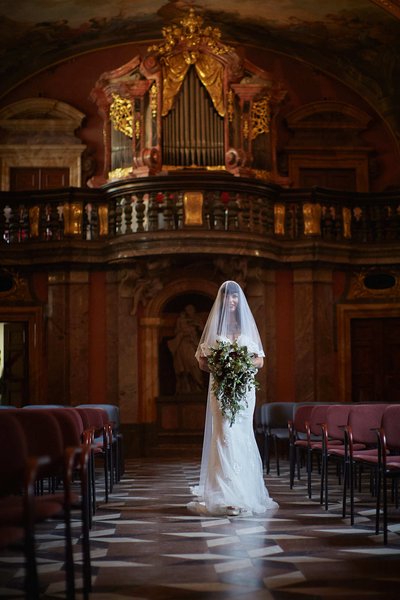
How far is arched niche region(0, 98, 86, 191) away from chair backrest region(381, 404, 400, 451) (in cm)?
1083

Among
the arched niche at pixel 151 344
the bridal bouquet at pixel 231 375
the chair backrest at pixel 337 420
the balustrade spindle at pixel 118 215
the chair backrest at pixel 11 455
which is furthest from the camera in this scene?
the arched niche at pixel 151 344

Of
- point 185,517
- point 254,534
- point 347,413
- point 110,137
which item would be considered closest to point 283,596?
point 254,534

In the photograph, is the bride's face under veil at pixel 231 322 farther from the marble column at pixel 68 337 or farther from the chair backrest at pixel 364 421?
the marble column at pixel 68 337

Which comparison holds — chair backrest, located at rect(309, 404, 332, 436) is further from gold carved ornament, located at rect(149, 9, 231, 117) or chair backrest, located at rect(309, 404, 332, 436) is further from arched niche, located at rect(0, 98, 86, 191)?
arched niche, located at rect(0, 98, 86, 191)

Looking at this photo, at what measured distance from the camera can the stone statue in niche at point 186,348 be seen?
1560 cm

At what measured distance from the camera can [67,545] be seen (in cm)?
457

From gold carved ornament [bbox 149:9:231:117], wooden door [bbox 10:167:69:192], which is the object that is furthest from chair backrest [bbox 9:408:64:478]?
wooden door [bbox 10:167:69:192]

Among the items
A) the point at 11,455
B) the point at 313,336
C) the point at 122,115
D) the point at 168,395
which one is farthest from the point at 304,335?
the point at 11,455

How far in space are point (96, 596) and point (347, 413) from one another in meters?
4.71

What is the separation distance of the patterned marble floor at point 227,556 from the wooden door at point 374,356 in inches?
284

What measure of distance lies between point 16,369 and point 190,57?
603cm

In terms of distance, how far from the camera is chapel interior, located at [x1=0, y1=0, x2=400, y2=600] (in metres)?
14.8

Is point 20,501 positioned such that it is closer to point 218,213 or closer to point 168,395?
point 218,213

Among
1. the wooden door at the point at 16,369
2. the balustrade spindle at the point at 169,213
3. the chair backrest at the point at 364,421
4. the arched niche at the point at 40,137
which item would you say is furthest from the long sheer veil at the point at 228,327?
the arched niche at the point at 40,137
